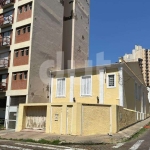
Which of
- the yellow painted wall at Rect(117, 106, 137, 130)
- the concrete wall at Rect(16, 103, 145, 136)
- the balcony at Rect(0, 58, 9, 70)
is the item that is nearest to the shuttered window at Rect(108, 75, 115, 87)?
the yellow painted wall at Rect(117, 106, 137, 130)

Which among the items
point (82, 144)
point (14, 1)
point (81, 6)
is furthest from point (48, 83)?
point (81, 6)

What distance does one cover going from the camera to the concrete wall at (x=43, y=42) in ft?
79.1

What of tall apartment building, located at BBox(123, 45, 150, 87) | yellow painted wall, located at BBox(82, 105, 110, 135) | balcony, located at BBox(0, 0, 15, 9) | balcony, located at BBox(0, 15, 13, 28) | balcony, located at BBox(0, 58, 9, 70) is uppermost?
tall apartment building, located at BBox(123, 45, 150, 87)

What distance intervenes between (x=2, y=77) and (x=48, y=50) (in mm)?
6579

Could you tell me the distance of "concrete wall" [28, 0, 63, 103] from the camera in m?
24.1

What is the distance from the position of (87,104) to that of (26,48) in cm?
1162

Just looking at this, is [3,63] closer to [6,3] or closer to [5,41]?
[5,41]

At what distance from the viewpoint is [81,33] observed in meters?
34.4

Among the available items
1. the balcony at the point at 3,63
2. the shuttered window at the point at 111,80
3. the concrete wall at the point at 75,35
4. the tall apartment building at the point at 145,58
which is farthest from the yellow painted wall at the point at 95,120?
the tall apartment building at the point at 145,58

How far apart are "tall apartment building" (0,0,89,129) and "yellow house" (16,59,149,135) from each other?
252 centimetres

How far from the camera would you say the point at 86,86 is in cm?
2269

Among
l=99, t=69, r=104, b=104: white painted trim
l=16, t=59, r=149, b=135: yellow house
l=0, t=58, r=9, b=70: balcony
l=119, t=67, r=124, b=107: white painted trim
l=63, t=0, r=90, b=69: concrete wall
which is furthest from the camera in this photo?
l=63, t=0, r=90, b=69: concrete wall

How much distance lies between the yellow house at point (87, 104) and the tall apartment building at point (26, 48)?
2520 millimetres

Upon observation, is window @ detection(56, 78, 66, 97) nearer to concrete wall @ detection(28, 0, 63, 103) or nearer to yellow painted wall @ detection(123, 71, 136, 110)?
concrete wall @ detection(28, 0, 63, 103)
